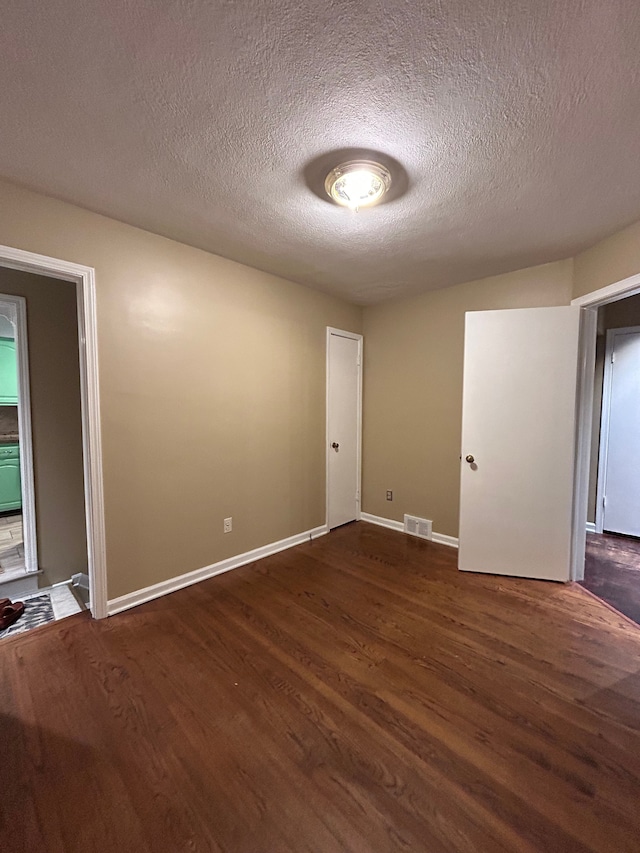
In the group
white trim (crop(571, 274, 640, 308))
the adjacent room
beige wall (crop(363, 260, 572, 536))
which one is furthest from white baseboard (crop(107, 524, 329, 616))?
white trim (crop(571, 274, 640, 308))

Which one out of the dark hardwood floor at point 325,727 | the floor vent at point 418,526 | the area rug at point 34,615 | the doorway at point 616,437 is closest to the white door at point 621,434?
the doorway at point 616,437

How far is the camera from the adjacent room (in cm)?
111

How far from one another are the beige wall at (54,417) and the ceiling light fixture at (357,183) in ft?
8.33

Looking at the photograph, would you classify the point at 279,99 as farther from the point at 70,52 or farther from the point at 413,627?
the point at 413,627

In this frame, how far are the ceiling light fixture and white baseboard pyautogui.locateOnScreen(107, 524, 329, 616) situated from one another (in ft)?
8.60

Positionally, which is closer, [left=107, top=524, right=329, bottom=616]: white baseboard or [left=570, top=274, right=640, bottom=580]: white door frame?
[left=107, top=524, right=329, bottom=616]: white baseboard

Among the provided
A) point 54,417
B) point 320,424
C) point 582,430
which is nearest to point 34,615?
point 54,417

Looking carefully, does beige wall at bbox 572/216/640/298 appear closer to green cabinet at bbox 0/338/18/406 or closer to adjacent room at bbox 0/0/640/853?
adjacent room at bbox 0/0/640/853

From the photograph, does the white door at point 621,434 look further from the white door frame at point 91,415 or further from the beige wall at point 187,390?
the white door frame at point 91,415

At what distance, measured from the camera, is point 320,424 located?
3.52 m

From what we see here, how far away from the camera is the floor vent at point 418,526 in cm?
344

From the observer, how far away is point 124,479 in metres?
2.24

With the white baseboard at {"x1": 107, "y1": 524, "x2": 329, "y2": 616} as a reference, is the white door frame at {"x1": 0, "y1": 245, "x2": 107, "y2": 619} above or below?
above

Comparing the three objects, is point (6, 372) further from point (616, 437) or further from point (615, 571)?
point (616, 437)
